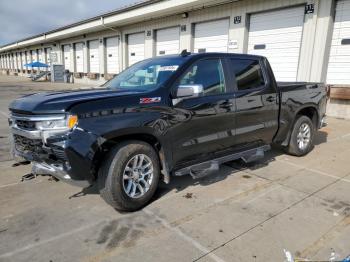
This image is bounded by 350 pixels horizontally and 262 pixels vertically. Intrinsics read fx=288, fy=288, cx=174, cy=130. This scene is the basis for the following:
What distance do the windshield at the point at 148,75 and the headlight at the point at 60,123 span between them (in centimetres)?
106

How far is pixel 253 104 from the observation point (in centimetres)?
458

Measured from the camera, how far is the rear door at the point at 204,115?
146 inches

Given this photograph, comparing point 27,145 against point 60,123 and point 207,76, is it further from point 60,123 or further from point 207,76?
point 207,76

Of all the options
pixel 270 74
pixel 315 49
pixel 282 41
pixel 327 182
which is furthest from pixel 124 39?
pixel 327 182

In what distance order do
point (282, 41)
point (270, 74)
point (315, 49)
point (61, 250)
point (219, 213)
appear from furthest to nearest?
point (282, 41) < point (315, 49) < point (270, 74) < point (219, 213) < point (61, 250)

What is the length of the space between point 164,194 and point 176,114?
3.74ft

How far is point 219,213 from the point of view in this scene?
11.3 feet

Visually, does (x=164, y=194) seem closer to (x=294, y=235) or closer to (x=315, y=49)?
(x=294, y=235)

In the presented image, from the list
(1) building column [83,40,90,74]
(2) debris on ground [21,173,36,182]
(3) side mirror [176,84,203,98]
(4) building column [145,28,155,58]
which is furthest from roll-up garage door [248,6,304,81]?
(1) building column [83,40,90,74]

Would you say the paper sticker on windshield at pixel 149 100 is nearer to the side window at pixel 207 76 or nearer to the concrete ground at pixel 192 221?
the side window at pixel 207 76

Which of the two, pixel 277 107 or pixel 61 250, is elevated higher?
pixel 277 107

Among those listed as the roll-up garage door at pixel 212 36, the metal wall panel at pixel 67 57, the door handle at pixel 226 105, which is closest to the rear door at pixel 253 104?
the door handle at pixel 226 105

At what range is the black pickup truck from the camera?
3.03 metres

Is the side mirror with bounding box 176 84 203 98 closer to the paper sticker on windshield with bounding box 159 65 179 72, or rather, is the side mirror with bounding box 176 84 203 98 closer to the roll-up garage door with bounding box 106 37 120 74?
the paper sticker on windshield with bounding box 159 65 179 72
